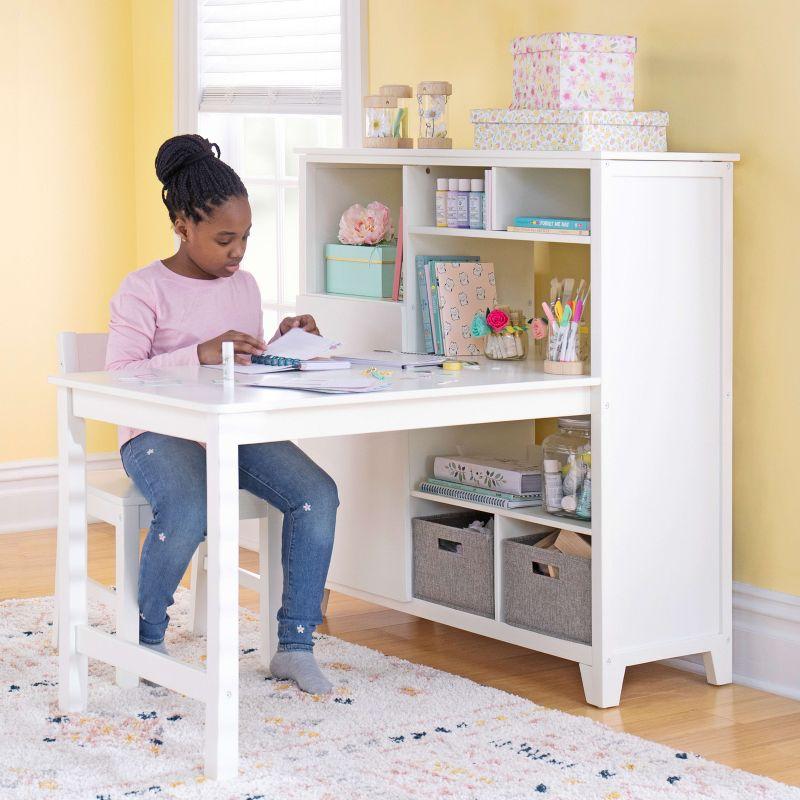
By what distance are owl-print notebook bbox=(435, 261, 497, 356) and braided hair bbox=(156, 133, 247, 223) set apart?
0.50 meters

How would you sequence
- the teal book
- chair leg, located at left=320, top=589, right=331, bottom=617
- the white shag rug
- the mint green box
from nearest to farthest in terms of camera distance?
the white shag rug, the teal book, the mint green box, chair leg, located at left=320, top=589, right=331, bottom=617

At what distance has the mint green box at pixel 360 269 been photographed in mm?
3232

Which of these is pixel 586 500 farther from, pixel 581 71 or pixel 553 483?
pixel 581 71

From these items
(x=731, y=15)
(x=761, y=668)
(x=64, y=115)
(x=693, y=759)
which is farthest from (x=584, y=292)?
(x=64, y=115)

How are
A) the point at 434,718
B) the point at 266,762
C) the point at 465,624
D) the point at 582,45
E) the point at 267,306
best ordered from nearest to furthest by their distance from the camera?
the point at 266,762 < the point at 434,718 < the point at 582,45 < the point at 465,624 < the point at 267,306

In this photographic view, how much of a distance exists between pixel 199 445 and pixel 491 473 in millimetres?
634

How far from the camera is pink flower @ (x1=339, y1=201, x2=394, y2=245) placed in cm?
327

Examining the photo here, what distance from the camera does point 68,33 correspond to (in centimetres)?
447

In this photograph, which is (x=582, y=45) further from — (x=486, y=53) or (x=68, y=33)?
(x=68, y=33)

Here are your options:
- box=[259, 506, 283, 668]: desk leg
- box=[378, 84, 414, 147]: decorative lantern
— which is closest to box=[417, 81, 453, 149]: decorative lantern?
box=[378, 84, 414, 147]: decorative lantern

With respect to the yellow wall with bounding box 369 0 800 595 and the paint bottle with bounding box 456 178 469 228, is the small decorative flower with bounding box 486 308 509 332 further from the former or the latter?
the yellow wall with bounding box 369 0 800 595

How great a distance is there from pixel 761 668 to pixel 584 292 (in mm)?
901

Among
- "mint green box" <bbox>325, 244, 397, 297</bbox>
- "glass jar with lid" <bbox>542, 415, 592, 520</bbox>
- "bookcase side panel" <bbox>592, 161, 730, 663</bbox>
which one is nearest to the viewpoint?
"bookcase side panel" <bbox>592, 161, 730, 663</bbox>

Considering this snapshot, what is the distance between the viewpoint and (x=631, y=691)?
2773 mm
